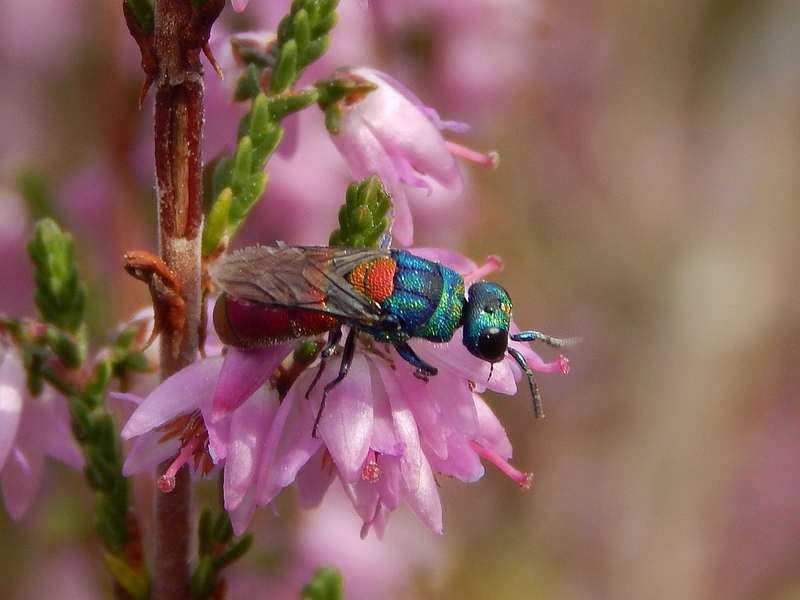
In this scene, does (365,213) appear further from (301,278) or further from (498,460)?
(498,460)

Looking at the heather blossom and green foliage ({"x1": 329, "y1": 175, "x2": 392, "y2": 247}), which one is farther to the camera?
green foliage ({"x1": 329, "y1": 175, "x2": 392, "y2": 247})

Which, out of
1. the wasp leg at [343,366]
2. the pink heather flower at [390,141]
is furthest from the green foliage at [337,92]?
the wasp leg at [343,366]

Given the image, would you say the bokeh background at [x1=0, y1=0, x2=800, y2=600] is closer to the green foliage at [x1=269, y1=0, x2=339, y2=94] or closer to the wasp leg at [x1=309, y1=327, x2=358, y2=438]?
the green foliage at [x1=269, y1=0, x2=339, y2=94]

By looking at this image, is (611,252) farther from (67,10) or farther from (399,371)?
(399,371)

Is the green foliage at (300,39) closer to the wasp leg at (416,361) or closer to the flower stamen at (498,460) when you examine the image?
the wasp leg at (416,361)

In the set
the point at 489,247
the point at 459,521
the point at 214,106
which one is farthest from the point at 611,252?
the point at 214,106

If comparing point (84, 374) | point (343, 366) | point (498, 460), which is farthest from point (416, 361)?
point (84, 374)

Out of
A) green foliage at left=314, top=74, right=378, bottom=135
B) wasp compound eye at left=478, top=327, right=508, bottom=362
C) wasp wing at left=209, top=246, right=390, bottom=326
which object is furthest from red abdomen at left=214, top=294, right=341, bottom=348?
green foliage at left=314, top=74, right=378, bottom=135
